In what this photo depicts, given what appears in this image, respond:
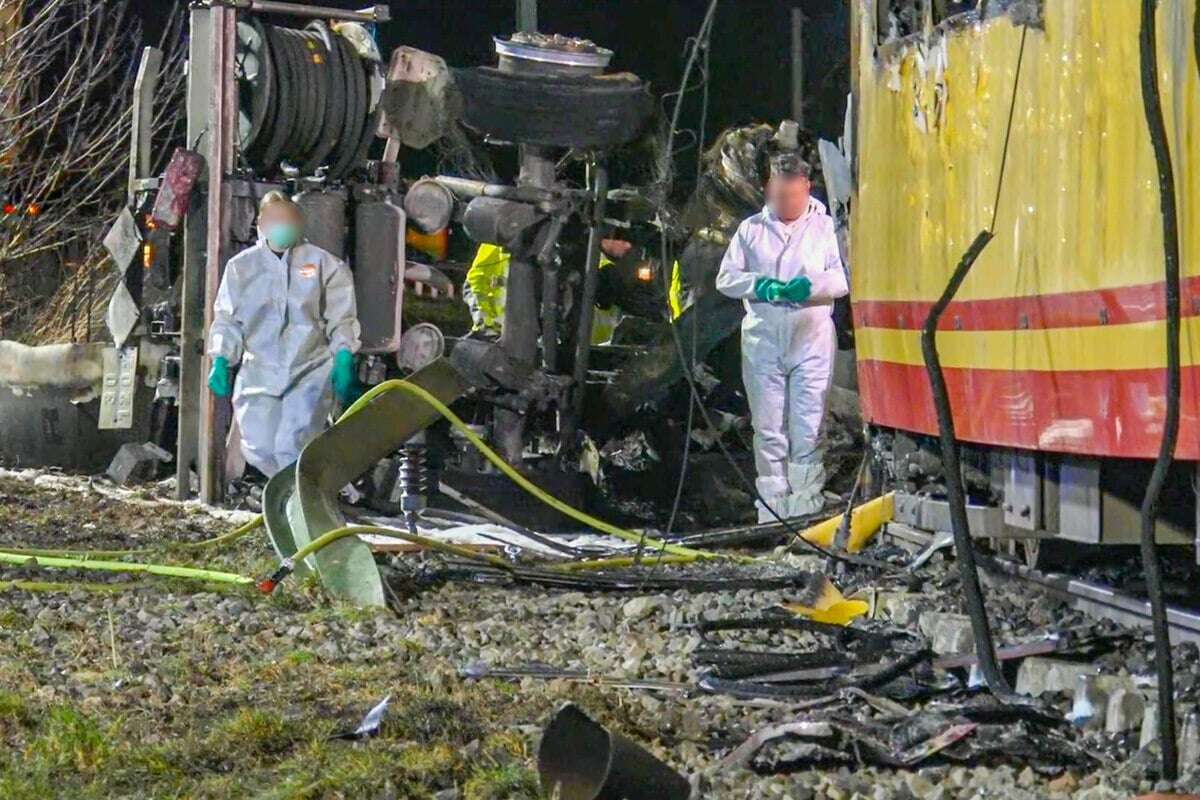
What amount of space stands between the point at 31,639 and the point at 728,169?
680cm

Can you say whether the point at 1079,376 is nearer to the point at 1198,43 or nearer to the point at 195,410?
the point at 1198,43

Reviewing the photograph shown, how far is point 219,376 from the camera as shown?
35.9 ft

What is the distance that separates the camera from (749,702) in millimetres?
5105

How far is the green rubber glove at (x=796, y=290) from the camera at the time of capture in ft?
34.2

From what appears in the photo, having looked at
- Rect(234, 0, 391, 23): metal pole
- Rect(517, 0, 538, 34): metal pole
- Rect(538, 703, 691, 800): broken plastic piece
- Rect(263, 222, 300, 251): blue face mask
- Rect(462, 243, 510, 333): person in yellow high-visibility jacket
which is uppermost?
Rect(517, 0, 538, 34): metal pole

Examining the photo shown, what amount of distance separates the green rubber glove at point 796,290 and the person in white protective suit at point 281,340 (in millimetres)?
2637

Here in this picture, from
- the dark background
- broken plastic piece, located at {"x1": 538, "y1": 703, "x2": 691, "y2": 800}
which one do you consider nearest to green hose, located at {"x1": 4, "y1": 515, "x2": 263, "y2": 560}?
broken plastic piece, located at {"x1": 538, "y1": 703, "x2": 691, "y2": 800}

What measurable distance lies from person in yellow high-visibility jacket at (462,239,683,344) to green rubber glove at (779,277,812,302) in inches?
51.9

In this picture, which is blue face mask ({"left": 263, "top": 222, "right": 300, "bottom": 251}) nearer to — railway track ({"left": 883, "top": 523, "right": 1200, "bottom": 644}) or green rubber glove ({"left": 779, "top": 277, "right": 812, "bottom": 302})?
green rubber glove ({"left": 779, "top": 277, "right": 812, "bottom": 302})

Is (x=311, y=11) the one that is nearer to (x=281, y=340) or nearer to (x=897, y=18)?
(x=281, y=340)

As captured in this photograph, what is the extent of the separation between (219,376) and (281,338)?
444 mm

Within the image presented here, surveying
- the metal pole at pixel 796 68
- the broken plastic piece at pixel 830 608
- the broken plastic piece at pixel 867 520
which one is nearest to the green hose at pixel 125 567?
the broken plastic piece at pixel 830 608

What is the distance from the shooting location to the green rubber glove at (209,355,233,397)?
10.9 m

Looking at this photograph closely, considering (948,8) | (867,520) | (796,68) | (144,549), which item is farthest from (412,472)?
(796,68)
